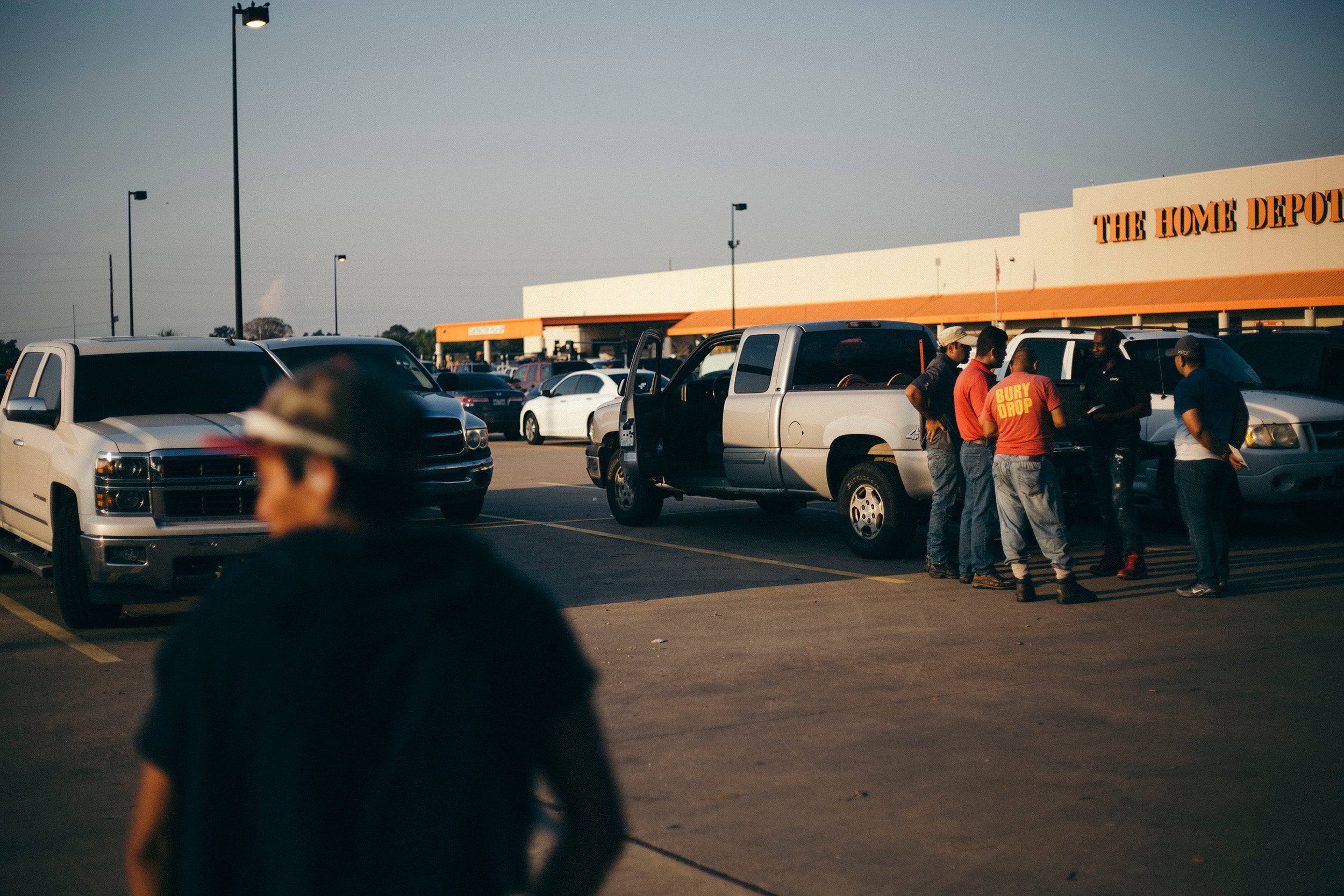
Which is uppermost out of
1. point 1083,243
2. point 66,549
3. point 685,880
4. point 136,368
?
point 1083,243

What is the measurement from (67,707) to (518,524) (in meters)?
7.42

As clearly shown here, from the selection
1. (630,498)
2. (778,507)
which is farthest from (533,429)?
(630,498)

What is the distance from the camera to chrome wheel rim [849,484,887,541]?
10672 mm

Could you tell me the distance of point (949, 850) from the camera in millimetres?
4238

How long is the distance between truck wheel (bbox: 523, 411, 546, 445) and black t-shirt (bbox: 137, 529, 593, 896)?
2560cm

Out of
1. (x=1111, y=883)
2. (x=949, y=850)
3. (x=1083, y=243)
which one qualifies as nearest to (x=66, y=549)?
(x=949, y=850)

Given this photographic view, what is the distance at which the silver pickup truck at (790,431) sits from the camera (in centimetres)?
1066

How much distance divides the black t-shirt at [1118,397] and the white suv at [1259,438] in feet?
2.30

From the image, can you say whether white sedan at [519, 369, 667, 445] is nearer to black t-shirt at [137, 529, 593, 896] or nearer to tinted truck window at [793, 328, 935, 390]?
tinted truck window at [793, 328, 935, 390]

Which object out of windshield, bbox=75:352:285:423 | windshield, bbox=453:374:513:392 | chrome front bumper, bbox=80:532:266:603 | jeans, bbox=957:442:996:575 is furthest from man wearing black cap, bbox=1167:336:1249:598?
windshield, bbox=453:374:513:392

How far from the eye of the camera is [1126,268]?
4509cm

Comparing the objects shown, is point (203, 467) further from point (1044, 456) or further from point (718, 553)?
point (1044, 456)

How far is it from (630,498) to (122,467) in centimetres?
640

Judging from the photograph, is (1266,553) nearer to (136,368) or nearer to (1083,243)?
(136,368)
